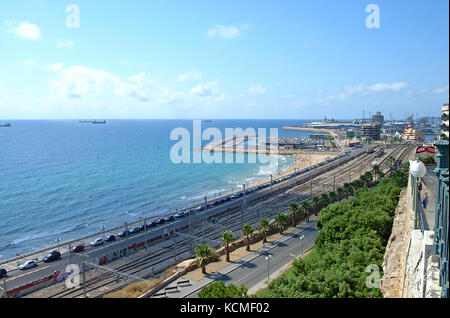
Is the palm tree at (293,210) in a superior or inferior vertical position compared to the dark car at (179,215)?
superior

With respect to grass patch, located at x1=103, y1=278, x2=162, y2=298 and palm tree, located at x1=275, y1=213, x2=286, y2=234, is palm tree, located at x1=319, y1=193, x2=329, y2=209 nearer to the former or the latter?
palm tree, located at x1=275, y1=213, x2=286, y2=234

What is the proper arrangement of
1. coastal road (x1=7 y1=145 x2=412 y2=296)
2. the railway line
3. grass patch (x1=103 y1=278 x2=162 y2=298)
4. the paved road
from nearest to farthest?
1. grass patch (x1=103 y1=278 x2=162 y2=298)
2. the paved road
3. the railway line
4. coastal road (x1=7 y1=145 x2=412 y2=296)

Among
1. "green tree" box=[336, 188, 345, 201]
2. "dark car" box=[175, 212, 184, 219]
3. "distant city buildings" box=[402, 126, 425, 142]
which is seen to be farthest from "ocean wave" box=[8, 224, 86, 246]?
"distant city buildings" box=[402, 126, 425, 142]

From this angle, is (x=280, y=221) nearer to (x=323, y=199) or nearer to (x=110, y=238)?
(x=323, y=199)

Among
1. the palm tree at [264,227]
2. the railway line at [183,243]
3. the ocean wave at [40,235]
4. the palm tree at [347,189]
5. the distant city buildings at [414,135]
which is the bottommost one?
the ocean wave at [40,235]

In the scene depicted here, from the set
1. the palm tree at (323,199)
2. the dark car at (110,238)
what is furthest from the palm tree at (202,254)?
the palm tree at (323,199)

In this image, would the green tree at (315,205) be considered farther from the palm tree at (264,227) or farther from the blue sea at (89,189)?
the blue sea at (89,189)
